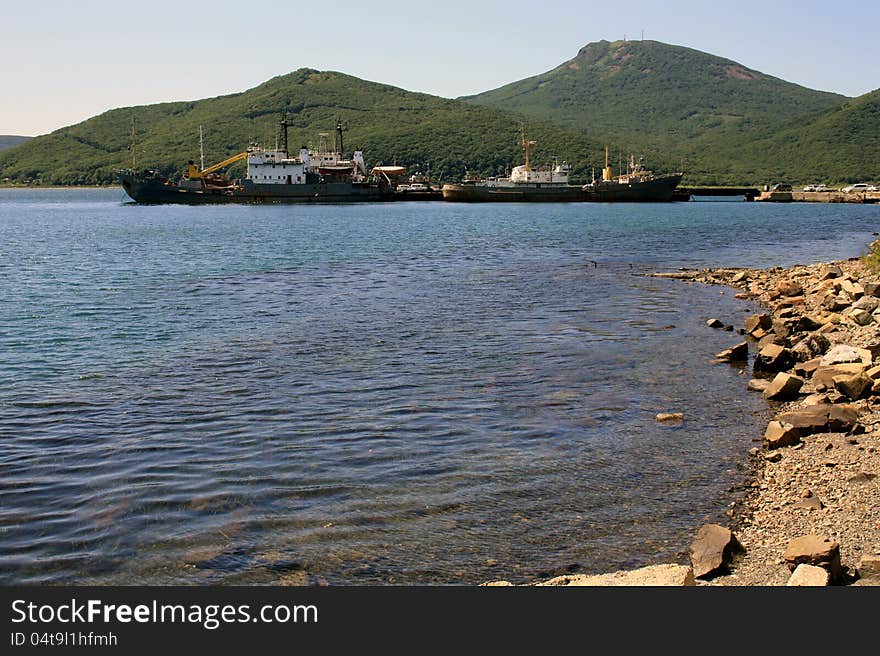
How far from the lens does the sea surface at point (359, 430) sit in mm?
7707

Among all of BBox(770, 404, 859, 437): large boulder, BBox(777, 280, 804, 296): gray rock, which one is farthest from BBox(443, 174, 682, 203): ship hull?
BBox(770, 404, 859, 437): large boulder

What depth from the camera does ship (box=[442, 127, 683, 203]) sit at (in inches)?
4409

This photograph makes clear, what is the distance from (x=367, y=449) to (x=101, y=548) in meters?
3.59

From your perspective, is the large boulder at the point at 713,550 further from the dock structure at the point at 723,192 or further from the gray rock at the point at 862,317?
the dock structure at the point at 723,192

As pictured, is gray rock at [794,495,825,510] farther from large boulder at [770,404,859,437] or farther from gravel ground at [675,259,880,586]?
large boulder at [770,404,859,437]

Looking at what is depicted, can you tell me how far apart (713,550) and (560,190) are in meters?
111

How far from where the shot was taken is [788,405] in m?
12.5

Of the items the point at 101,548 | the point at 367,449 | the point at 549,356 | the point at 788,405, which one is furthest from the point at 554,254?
the point at 101,548

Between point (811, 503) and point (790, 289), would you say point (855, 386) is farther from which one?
point (790, 289)

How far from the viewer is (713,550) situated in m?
6.96

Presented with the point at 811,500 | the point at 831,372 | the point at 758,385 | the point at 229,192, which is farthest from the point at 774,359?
the point at 229,192

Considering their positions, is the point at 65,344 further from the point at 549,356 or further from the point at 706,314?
the point at 706,314

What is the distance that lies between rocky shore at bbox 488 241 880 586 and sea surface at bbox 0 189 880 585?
419 millimetres

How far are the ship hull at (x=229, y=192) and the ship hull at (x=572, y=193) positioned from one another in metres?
18.1
